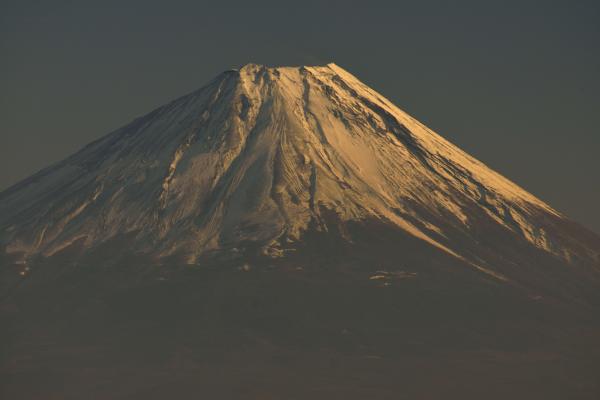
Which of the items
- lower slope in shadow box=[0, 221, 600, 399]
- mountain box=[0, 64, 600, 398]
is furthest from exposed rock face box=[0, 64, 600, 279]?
lower slope in shadow box=[0, 221, 600, 399]

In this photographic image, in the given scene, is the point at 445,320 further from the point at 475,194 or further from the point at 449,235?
the point at 475,194

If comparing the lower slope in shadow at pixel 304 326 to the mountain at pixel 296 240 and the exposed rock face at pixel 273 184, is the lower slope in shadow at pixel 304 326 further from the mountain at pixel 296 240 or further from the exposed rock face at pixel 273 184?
the exposed rock face at pixel 273 184

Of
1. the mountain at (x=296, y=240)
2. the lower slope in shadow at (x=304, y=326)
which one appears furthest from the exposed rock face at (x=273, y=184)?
the lower slope in shadow at (x=304, y=326)

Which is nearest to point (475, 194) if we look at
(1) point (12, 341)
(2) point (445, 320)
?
(2) point (445, 320)

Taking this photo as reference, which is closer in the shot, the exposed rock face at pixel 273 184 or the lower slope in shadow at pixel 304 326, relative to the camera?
the lower slope in shadow at pixel 304 326

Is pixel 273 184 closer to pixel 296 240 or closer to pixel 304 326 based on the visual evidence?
pixel 296 240

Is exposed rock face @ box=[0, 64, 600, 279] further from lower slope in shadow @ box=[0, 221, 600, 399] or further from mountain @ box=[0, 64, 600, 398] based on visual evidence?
lower slope in shadow @ box=[0, 221, 600, 399]
